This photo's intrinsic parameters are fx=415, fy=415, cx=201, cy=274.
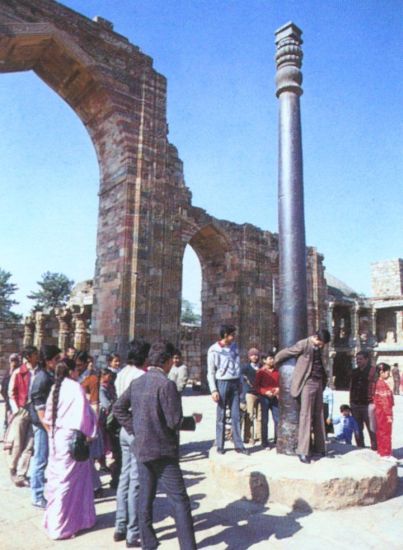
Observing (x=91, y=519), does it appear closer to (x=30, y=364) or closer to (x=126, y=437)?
(x=126, y=437)

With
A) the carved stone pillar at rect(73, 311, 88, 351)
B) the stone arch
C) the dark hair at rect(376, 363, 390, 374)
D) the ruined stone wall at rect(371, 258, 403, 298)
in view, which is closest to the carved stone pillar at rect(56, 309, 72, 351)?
the carved stone pillar at rect(73, 311, 88, 351)

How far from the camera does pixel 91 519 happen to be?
3248 millimetres

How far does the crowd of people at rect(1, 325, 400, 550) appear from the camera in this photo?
8.83 ft

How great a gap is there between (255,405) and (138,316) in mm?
3967

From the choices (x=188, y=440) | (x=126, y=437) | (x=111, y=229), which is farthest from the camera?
(x=111, y=229)

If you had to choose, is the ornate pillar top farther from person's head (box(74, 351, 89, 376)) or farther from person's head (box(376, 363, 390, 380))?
person's head (box(74, 351, 89, 376))

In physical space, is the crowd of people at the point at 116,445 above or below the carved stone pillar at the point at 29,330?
below

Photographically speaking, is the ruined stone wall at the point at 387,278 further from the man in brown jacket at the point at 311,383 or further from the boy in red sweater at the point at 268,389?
the man in brown jacket at the point at 311,383

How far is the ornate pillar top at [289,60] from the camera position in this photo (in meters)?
5.02

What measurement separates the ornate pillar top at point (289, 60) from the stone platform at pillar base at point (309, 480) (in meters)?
4.18

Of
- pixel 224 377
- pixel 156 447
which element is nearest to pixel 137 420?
pixel 156 447

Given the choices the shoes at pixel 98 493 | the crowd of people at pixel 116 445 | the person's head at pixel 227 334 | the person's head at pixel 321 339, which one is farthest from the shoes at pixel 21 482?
the person's head at pixel 321 339

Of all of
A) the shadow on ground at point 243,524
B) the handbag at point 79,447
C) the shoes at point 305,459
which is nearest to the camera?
the shadow on ground at point 243,524

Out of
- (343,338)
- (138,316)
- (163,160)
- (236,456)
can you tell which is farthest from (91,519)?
(343,338)
